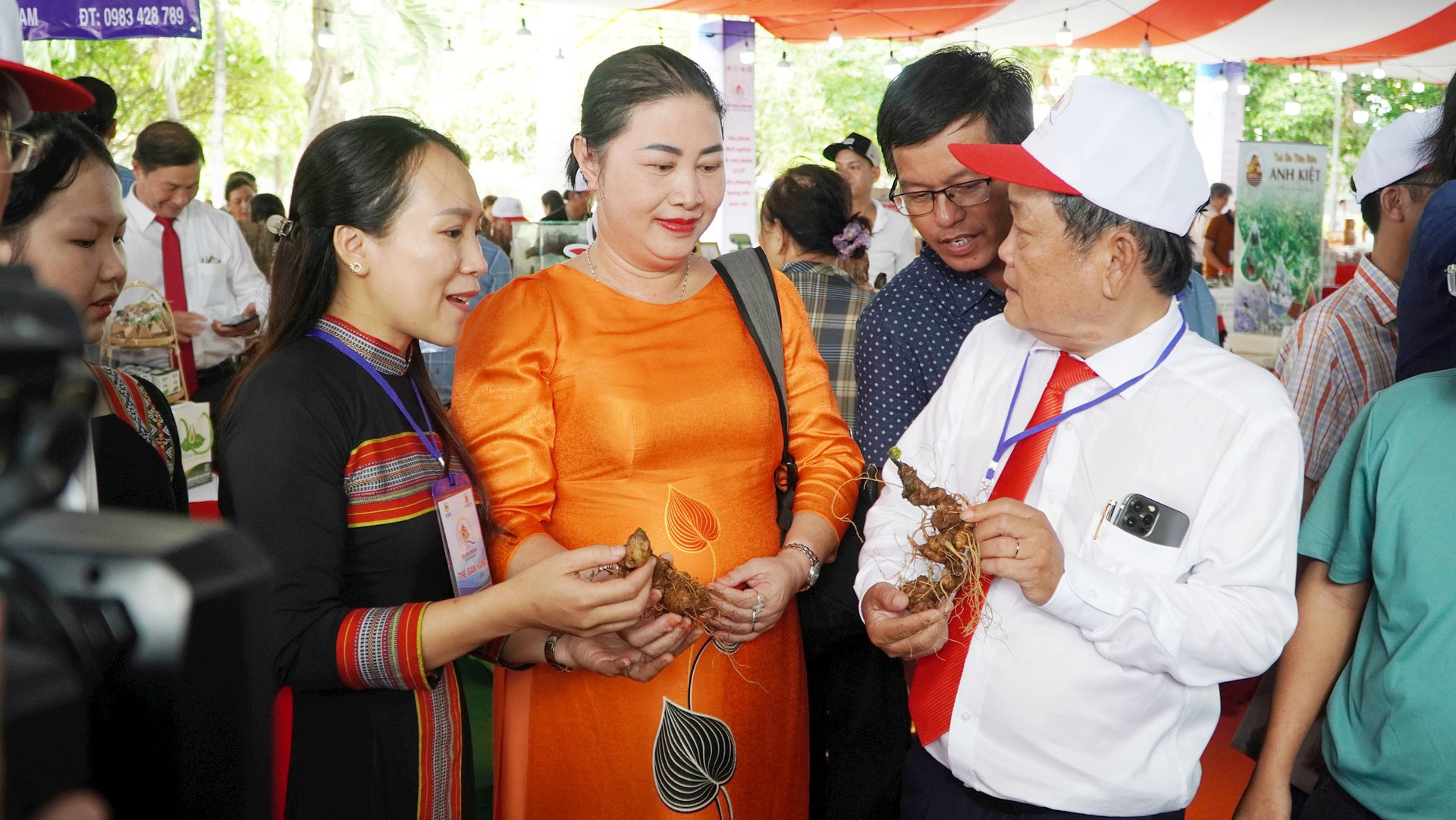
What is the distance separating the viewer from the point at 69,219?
1.47 metres

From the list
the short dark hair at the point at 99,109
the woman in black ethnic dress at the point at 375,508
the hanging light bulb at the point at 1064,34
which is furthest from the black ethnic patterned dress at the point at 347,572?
the hanging light bulb at the point at 1064,34

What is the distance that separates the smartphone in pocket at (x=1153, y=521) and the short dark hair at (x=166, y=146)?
4.37m

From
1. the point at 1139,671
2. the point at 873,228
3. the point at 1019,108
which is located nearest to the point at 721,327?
the point at 1019,108

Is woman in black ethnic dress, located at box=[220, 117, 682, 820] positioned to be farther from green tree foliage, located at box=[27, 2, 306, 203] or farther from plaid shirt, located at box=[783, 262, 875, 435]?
green tree foliage, located at box=[27, 2, 306, 203]

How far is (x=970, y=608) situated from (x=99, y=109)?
176 centimetres

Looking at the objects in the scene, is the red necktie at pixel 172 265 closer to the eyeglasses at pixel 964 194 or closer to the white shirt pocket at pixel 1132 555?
the eyeglasses at pixel 964 194

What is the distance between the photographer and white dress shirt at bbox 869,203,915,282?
6.20 m

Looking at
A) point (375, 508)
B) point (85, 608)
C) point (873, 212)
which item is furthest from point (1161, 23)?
point (85, 608)

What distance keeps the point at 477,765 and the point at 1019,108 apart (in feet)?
5.01

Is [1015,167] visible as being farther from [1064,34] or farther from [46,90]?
[1064,34]

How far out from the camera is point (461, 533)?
1.57 m

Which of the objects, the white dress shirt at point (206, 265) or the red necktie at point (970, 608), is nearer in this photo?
the red necktie at point (970, 608)

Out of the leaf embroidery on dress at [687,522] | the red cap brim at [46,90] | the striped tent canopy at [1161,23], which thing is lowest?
the leaf embroidery on dress at [687,522]

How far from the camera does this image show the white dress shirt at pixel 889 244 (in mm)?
6203
